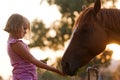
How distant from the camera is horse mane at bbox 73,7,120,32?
5.67 meters

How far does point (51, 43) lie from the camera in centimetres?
3216

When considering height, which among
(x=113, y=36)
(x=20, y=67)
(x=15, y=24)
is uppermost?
(x=15, y=24)

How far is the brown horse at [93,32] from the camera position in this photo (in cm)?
564

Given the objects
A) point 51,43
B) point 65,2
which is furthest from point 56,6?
point 51,43

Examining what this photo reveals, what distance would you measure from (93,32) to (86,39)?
5.7 inches

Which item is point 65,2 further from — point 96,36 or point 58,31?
point 96,36

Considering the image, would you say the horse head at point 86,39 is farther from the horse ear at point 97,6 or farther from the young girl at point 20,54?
the young girl at point 20,54

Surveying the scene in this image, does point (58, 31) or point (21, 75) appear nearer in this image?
point (21, 75)

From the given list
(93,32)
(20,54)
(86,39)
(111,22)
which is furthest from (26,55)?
(111,22)

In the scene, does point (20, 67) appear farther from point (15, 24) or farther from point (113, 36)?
point (113, 36)

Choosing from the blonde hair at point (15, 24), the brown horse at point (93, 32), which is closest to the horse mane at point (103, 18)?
the brown horse at point (93, 32)

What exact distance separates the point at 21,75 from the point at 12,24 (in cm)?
57

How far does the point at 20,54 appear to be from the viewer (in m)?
4.79

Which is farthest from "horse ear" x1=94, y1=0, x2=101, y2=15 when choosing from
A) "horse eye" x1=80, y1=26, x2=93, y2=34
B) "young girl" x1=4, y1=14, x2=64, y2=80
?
"young girl" x1=4, y1=14, x2=64, y2=80
